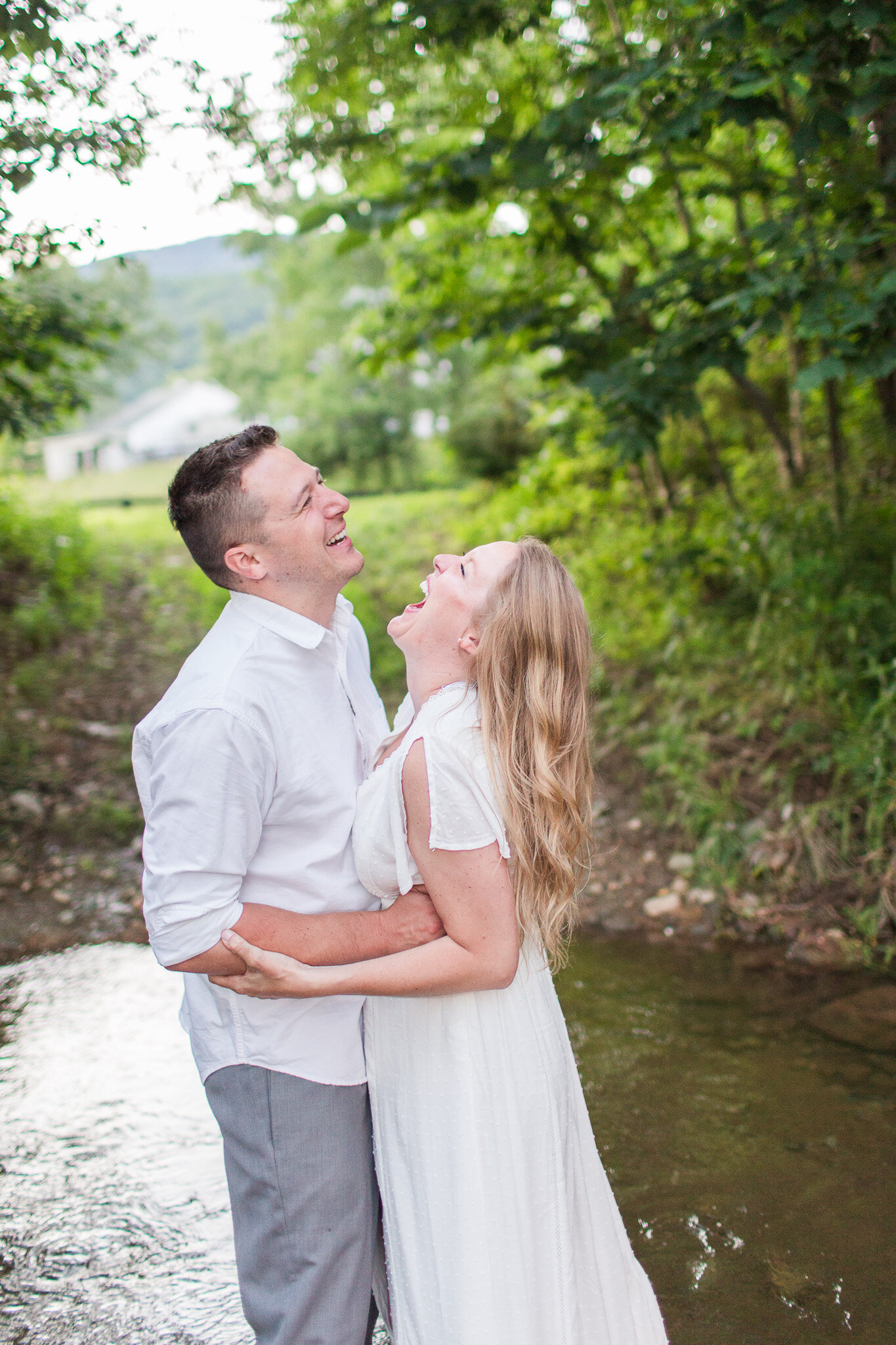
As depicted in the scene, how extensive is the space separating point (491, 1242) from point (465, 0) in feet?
15.1

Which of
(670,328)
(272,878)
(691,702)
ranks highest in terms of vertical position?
(670,328)

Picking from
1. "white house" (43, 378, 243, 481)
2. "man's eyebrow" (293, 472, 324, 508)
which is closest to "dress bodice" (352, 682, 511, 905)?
"man's eyebrow" (293, 472, 324, 508)

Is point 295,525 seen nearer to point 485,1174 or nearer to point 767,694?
point 485,1174

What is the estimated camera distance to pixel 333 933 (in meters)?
1.84

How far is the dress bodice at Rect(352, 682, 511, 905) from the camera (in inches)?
69.4

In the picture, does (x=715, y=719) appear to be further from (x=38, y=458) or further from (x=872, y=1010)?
(x=38, y=458)

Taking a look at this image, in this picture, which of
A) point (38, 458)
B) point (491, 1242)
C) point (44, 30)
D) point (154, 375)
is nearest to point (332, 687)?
point (491, 1242)

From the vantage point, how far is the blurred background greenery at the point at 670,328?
3.78m

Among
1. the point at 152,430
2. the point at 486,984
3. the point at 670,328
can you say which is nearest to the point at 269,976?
the point at 486,984

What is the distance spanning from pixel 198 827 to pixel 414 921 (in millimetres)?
466

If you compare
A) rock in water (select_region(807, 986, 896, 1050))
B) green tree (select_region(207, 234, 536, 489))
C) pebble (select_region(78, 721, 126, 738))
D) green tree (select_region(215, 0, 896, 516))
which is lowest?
rock in water (select_region(807, 986, 896, 1050))

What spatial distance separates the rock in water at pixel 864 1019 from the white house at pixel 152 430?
186 ft

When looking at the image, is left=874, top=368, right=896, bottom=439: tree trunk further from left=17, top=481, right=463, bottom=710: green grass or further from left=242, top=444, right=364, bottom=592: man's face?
left=242, top=444, right=364, bottom=592: man's face

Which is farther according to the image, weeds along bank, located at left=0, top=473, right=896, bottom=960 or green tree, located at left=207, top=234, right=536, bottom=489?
green tree, located at left=207, top=234, right=536, bottom=489
